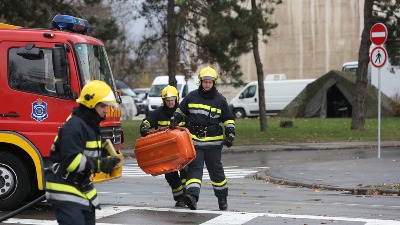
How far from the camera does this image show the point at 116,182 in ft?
57.3

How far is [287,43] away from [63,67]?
5398 centimetres

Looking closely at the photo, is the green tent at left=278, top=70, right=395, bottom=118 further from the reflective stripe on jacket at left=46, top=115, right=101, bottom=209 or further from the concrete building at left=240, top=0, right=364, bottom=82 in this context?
the reflective stripe on jacket at left=46, top=115, right=101, bottom=209

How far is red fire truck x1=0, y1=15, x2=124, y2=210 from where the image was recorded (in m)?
12.3

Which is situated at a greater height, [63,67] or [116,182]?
[63,67]

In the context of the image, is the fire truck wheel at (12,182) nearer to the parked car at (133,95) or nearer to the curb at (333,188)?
the curb at (333,188)

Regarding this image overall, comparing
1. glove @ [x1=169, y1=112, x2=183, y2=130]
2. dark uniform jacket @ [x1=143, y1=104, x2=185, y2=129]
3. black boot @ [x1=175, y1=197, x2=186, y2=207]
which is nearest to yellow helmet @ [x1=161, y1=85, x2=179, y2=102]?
dark uniform jacket @ [x1=143, y1=104, x2=185, y2=129]

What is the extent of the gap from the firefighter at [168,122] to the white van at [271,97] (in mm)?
34432

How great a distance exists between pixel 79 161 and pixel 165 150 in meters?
4.87

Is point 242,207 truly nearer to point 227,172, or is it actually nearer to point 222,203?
point 222,203

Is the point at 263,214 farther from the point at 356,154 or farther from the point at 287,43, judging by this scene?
the point at 287,43

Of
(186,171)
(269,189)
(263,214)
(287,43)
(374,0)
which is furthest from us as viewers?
(287,43)

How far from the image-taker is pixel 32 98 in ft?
40.8

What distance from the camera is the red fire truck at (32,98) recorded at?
485 inches

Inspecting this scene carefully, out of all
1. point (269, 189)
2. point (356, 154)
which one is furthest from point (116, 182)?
point (356, 154)
